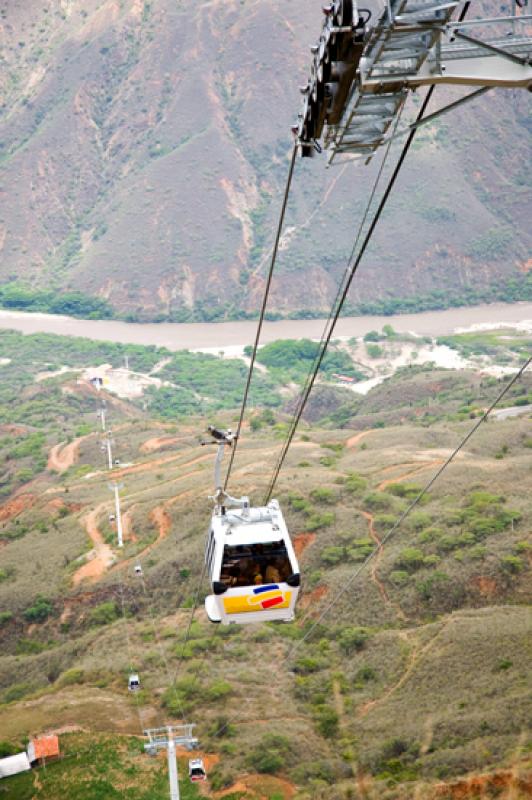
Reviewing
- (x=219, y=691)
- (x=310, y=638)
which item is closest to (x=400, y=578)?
(x=310, y=638)

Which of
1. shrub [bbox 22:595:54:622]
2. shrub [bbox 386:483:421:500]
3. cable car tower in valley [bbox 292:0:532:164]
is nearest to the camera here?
cable car tower in valley [bbox 292:0:532:164]

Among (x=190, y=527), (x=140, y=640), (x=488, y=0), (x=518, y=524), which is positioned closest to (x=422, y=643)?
(x=518, y=524)

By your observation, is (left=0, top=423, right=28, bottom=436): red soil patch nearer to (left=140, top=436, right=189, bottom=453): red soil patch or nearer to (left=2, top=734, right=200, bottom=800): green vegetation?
(left=140, top=436, right=189, bottom=453): red soil patch

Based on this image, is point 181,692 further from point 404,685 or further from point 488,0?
point 488,0

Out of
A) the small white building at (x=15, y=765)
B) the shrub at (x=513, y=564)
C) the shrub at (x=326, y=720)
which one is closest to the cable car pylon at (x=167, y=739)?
the small white building at (x=15, y=765)

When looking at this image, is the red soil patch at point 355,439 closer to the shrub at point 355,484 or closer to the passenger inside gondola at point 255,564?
the shrub at point 355,484

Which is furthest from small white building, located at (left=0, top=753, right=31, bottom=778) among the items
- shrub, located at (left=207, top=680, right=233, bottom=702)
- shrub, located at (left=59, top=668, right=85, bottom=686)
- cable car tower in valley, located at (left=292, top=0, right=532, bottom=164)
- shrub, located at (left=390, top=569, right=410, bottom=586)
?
cable car tower in valley, located at (left=292, top=0, right=532, bottom=164)

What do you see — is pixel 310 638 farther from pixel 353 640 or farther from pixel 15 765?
pixel 15 765
